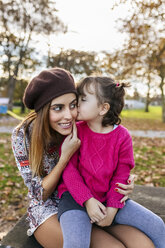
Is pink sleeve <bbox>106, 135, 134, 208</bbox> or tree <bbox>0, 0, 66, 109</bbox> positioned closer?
pink sleeve <bbox>106, 135, 134, 208</bbox>

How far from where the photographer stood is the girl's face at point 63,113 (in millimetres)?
1903

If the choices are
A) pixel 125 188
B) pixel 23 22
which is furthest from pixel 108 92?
pixel 23 22

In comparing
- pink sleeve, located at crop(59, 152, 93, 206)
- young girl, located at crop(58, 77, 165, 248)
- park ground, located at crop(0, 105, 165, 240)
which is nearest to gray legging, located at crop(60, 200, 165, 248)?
young girl, located at crop(58, 77, 165, 248)

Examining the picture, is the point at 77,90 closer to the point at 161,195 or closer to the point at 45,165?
the point at 45,165

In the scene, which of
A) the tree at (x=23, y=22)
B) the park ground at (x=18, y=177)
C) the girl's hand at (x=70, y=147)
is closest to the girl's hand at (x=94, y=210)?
the girl's hand at (x=70, y=147)

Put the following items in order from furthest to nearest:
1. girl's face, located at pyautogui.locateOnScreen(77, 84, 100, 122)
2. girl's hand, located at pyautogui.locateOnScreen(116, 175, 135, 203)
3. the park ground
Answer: the park ground < girl's face, located at pyautogui.locateOnScreen(77, 84, 100, 122) < girl's hand, located at pyautogui.locateOnScreen(116, 175, 135, 203)

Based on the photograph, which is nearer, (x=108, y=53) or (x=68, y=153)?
(x=68, y=153)

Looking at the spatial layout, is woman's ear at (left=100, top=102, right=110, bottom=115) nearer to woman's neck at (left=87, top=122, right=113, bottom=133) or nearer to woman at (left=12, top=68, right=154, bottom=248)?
woman's neck at (left=87, top=122, right=113, bottom=133)

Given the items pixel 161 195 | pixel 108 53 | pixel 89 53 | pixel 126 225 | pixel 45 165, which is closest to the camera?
pixel 126 225

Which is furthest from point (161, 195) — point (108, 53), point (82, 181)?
point (108, 53)

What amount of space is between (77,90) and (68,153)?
562 millimetres

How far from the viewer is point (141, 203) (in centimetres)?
291

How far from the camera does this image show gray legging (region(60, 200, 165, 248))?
1.59m

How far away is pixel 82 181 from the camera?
Answer: 1.88 meters
